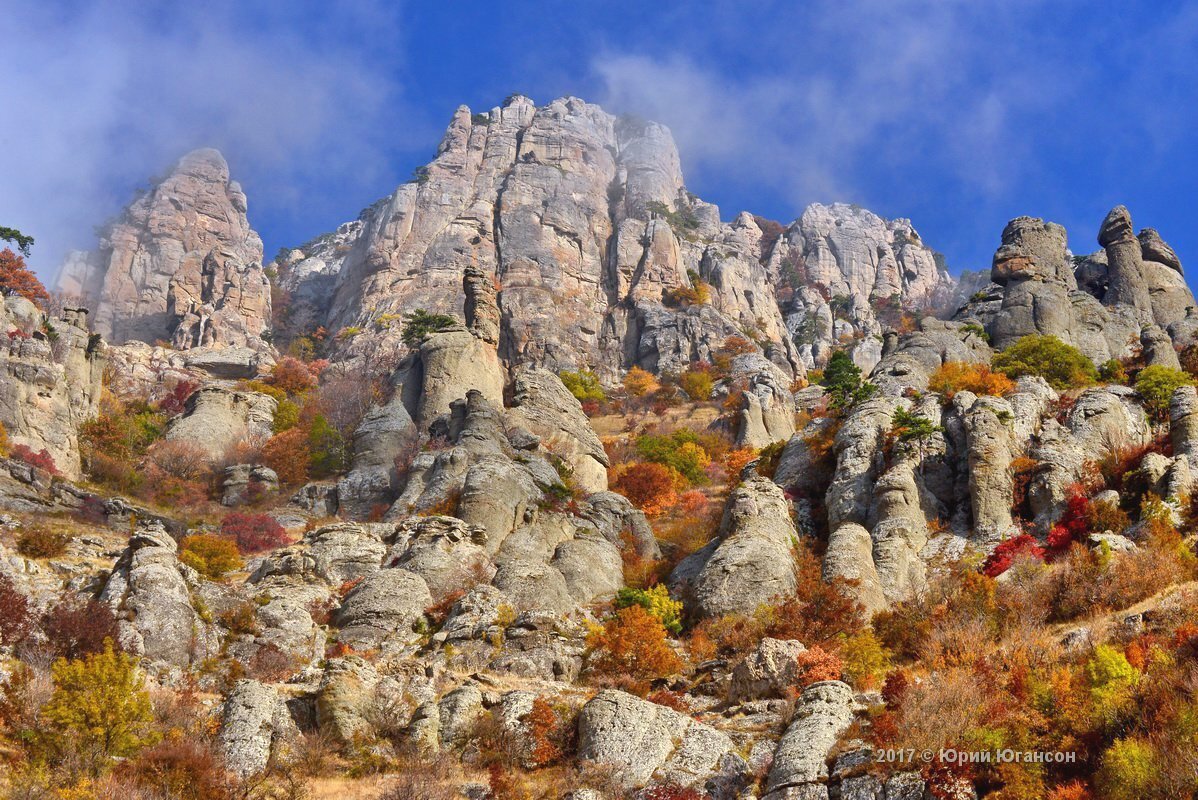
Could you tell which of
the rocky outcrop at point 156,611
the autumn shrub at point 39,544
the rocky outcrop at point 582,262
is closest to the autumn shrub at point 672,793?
the rocky outcrop at point 156,611

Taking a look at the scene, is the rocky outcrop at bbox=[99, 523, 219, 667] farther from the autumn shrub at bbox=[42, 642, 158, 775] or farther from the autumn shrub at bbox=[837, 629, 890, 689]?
the autumn shrub at bbox=[837, 629, 890, 689]

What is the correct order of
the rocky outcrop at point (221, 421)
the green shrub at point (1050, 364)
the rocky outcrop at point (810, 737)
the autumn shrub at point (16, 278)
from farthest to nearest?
the autumn shrub at point (16, 278) → the rocky outcrop at point (221, 421) → the green shrub at point (1050, 364) → the rocky outcrop at point (810, 737)

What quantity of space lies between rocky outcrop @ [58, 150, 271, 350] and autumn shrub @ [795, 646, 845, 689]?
87328 mm

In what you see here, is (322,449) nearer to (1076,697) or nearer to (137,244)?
(1076,697)

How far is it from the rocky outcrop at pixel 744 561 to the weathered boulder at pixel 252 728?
13.5m

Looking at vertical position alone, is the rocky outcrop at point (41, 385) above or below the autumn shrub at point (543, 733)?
above

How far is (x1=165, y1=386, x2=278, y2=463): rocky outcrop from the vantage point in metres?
54.5

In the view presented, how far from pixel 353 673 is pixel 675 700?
714cm

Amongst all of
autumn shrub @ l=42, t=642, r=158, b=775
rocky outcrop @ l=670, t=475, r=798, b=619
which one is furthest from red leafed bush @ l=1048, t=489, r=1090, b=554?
autumn shrub @ l=42, t=642, r=158, b=775

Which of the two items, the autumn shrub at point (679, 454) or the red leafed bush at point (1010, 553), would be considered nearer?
the red leafed bush at point (1010, 553)

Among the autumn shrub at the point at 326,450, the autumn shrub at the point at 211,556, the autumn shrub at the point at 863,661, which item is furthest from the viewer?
the autumn shrub at the point at 326,450

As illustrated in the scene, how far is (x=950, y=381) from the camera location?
4562cm

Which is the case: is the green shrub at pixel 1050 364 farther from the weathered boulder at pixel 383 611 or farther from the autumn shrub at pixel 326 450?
the autumn shrub at pixel 326 450

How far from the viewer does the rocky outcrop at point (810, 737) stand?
1496 centimetres
